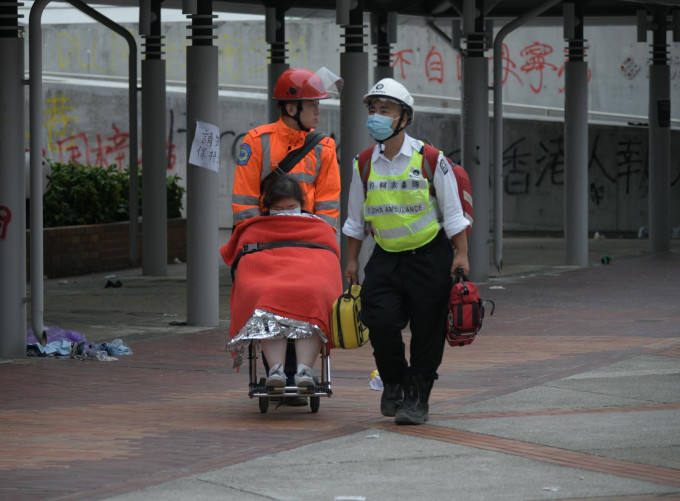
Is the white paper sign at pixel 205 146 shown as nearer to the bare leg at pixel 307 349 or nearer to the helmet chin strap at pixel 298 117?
the helmet chin strap at pixel 298 117

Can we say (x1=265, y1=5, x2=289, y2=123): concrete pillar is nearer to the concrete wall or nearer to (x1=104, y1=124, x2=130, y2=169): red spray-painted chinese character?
the concrete wall

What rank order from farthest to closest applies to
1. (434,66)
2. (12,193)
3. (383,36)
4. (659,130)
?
1. (434,66)
2. (659,130)
3. (383,36)
4. (12,193)

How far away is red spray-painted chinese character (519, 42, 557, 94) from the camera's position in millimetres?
32719

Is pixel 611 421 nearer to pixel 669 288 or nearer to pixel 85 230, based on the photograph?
pixel 669 288

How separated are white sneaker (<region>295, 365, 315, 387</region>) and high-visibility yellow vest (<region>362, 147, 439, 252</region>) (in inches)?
33.6

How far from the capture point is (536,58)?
32.9 m

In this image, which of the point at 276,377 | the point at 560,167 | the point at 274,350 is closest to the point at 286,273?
the point at 274,350

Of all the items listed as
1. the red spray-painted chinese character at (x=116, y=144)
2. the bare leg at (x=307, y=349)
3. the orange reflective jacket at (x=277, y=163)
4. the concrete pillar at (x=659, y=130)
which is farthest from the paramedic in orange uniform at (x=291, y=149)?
the red spray-painted chinese character at (x=116, y=144)

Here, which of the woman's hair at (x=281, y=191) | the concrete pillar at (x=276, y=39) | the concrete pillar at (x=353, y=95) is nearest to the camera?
the woman's hair at (x=281, y=191)

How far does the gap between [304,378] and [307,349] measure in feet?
0.55

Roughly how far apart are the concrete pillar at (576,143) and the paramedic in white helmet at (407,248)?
41.8 feet

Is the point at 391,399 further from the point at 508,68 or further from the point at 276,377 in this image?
the point at 508,68

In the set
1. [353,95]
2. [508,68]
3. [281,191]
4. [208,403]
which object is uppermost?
[508,68]

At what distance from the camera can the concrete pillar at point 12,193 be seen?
36.7 feet
